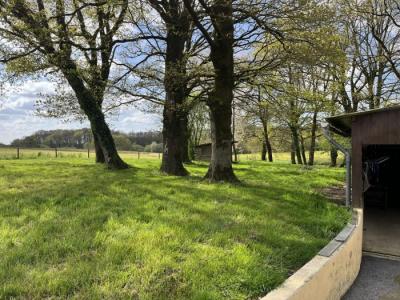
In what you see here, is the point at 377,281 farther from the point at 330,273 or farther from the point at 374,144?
the point at 374,144

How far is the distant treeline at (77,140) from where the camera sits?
125 feet

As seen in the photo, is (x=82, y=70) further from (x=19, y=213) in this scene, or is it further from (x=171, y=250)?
(x=171, y=250)

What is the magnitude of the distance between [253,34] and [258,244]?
884cm

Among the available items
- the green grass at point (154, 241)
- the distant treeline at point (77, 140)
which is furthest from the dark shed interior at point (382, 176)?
the distant treeline at point (77, 140)

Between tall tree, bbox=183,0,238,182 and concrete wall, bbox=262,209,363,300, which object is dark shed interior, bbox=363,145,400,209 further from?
concrete wall, bbox=262,209,363,300

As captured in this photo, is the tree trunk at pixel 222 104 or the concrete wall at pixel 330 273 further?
the tree trunk at pixel 222 104

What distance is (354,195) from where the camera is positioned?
8727 mm

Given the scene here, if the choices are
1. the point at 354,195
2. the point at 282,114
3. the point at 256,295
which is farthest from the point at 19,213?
the point at 282,114

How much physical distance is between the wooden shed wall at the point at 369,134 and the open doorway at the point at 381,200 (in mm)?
958

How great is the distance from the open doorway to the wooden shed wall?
96 centimetres

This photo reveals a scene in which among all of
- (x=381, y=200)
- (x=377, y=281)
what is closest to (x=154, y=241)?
(x=377, y=281)

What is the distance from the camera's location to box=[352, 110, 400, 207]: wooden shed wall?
8.11 m

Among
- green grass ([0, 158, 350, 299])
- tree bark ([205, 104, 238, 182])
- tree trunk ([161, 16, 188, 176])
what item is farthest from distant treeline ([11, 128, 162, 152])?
green grass ([0, 158, 350, 299])

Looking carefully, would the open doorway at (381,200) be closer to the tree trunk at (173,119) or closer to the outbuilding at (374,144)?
the outbuilding at (374,144)
